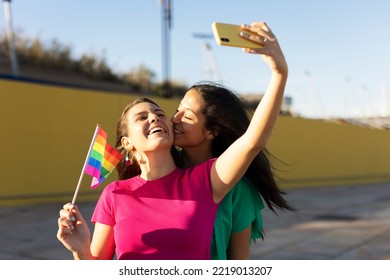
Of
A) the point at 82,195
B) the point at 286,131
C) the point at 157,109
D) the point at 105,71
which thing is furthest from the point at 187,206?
the point at 105,71

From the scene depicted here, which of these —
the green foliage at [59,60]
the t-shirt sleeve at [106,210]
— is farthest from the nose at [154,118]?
the green foliage at [59,60]

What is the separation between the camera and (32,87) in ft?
33.4

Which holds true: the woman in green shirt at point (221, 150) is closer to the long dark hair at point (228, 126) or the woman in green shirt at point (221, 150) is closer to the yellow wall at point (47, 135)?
the long dark hair at point (228, 126)

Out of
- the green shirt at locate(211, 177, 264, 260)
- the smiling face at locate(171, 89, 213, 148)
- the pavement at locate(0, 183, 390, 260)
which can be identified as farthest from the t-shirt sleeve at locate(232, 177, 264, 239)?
the pavement at locate(0, 183, 390, 260)

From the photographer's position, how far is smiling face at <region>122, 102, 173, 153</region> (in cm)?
195

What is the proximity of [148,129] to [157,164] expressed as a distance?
15 centimetres

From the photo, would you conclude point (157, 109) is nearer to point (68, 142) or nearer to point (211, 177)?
point (211, 177)

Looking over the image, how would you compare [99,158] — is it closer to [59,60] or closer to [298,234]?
[298,234]

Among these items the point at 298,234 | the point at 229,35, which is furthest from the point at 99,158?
the point at 298,234

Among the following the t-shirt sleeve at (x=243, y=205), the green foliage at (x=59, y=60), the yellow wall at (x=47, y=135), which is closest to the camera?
the t-shirt sleeve at (x=243, y=205)

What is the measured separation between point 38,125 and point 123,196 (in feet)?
28.9

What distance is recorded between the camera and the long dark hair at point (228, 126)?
2137 mm

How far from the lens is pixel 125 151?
221 centimetres

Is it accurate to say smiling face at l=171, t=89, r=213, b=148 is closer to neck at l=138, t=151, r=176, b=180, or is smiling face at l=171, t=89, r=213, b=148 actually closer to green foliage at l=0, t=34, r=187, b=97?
neck at l=138, t=151, r=176, b=180
